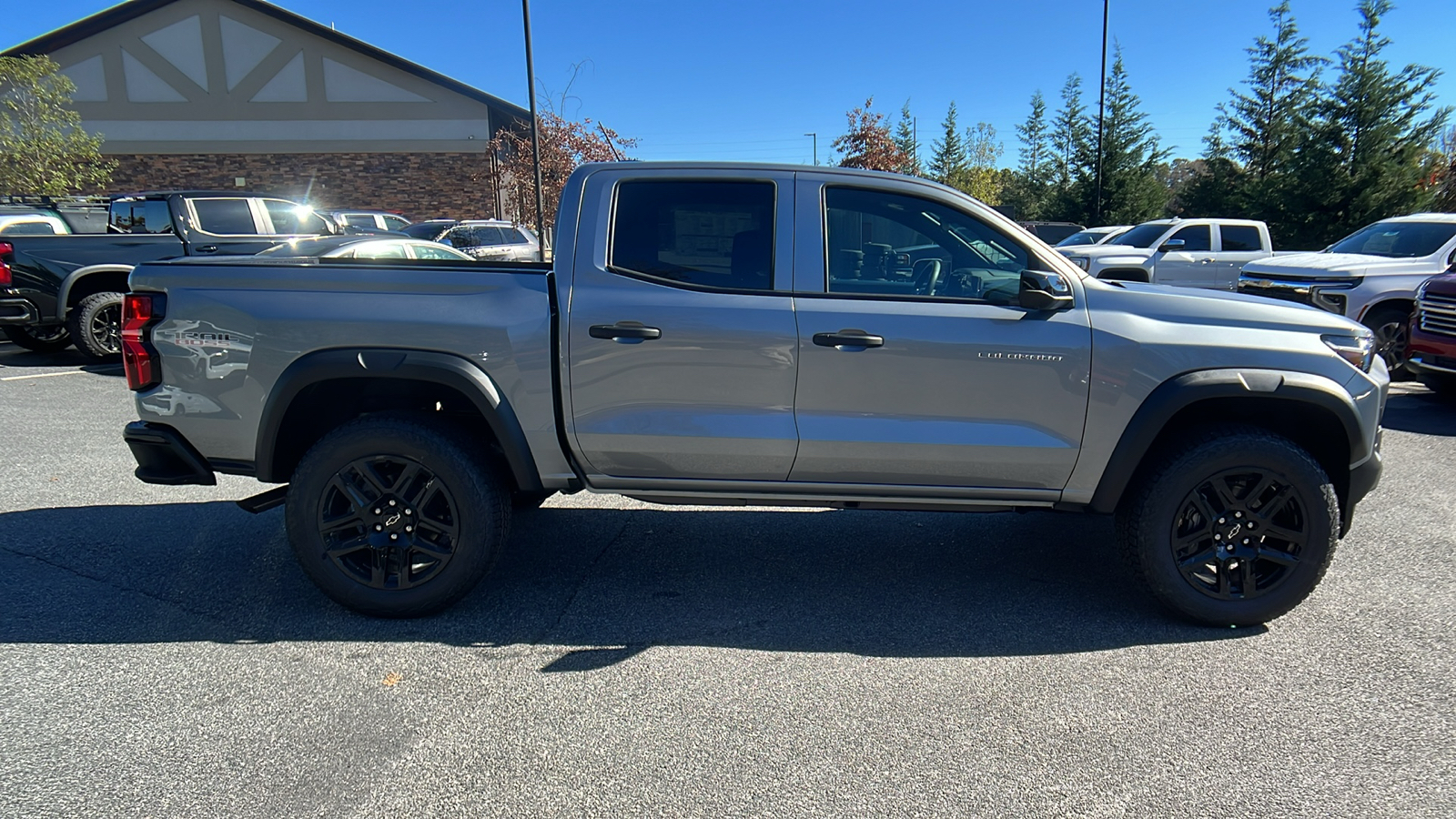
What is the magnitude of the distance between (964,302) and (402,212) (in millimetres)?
29879

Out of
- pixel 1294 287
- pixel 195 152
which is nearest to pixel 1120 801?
pixel 1294 287

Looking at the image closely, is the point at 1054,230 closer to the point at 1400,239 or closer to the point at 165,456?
the point at 1400,239

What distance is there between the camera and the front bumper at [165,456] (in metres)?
3.79

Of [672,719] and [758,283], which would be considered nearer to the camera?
[672,719]

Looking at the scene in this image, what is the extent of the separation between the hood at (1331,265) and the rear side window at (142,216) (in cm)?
1311

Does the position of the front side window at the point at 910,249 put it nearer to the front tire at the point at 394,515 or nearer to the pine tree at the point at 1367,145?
the front tire at the point at 394,515

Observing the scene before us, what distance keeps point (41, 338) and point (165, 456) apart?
9.41 metres

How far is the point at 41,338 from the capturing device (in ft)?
35.9

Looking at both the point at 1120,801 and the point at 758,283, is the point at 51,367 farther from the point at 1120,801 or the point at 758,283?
the point at 1120,801

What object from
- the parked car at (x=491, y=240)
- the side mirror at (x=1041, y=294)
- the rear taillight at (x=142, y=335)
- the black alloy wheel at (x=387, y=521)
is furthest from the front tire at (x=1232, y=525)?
the parked car at (x=491, y=240)

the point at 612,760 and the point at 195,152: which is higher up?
the point at 195,152

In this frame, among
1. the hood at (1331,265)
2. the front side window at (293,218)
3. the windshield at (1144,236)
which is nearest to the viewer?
the hood at (1331,265)

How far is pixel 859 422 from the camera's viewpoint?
145 inches

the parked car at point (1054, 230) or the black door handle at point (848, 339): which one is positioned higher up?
the parked car at point (1054, 230)
